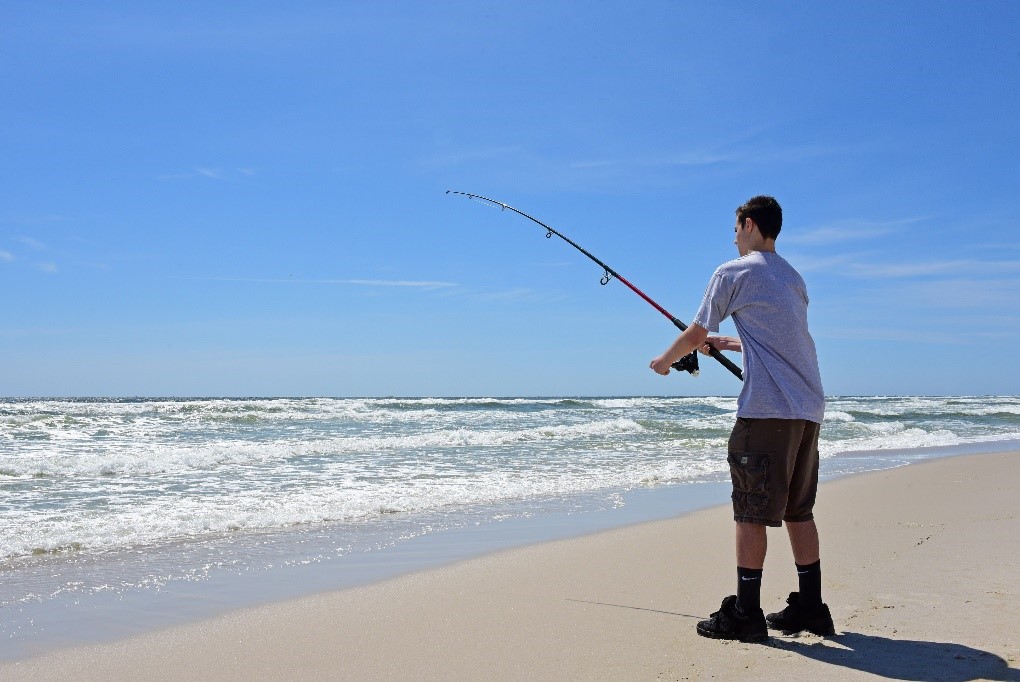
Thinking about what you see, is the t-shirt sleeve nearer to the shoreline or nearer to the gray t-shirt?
the gray t-shirt

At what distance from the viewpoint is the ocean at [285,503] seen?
3670mm

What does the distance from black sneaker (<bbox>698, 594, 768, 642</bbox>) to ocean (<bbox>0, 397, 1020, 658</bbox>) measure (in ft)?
5.65

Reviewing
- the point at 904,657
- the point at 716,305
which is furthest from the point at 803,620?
the point at 716,305

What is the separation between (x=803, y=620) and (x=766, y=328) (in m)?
0.96

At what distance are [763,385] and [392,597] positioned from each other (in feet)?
5.74

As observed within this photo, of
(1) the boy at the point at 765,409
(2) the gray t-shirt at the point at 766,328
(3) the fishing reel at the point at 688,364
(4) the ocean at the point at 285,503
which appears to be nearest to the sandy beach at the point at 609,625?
(1) the boy at the point at 765,409

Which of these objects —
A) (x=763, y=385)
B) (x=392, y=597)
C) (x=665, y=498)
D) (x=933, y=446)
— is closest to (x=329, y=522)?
(x=392, y=597)

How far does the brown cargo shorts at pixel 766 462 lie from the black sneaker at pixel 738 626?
29cm

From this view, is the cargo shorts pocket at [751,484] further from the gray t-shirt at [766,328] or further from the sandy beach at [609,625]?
the sandy beach at [609,625]

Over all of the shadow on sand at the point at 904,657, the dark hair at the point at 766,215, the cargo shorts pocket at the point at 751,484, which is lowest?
the shadow on sand at the point at 904,657

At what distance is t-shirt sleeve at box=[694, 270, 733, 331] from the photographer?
264 centimetres

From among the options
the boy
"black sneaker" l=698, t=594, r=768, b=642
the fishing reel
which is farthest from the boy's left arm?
"black sneaker" l=698, t=594, r=768, b=642

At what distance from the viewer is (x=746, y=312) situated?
8.73 ft

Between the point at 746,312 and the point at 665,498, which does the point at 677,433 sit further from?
the point at 746,312
